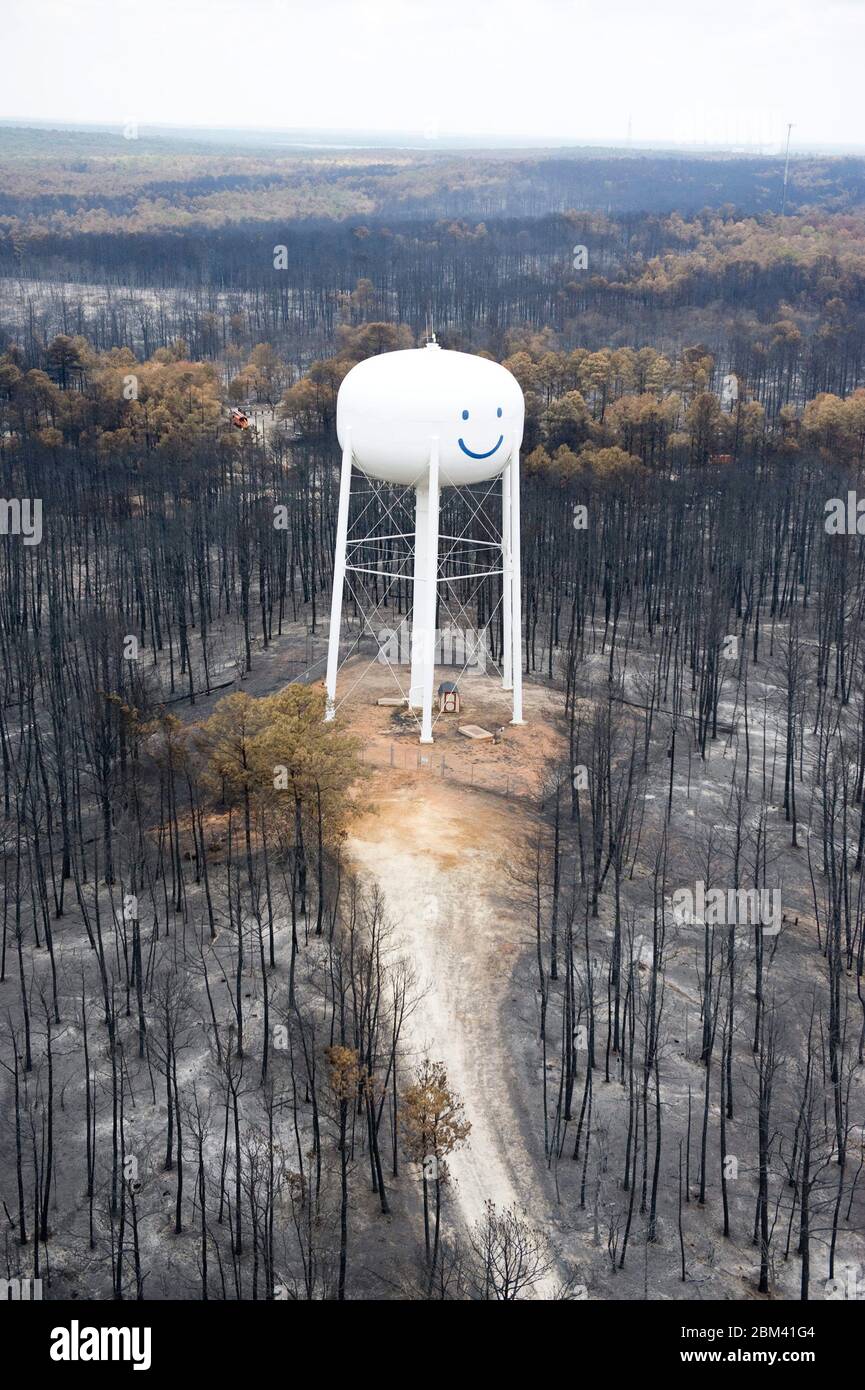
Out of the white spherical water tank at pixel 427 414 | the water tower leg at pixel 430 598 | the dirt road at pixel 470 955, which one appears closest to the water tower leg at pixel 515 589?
the white spherical water tank at pixel 427 414

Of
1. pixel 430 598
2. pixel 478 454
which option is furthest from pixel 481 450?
pixel 430 598

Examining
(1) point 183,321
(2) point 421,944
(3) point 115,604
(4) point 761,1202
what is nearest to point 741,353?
(1) point 183,321

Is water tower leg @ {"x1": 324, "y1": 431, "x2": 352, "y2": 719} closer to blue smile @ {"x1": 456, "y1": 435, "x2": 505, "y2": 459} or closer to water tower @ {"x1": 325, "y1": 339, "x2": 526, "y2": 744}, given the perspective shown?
water tower @ {"x1": 325, "y1": 339, "x2": 526, "y2": 744}

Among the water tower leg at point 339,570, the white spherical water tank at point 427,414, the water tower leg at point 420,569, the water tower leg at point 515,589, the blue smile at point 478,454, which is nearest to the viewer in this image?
the white spherical water tank at point 427,414

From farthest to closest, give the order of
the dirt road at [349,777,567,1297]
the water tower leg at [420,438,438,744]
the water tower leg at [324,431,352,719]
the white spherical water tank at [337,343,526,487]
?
the water tower leg at [324,431,352,719], the water tower leg at [420,438,438,744], the white spherical water tank at [337,343,526,487], the dirt road at [349,777,567,1297]

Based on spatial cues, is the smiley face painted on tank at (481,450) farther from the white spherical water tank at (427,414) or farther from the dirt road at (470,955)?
the dirt road at (470,955)

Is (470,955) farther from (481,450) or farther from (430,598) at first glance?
(481,450)

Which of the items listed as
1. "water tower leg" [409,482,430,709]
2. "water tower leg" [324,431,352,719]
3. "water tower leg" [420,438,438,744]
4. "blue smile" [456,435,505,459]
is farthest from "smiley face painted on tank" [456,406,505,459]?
"water tower leg" [324,431,352,719]
